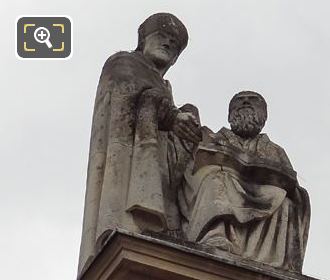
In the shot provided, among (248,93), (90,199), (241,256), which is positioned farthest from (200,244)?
(248,93)

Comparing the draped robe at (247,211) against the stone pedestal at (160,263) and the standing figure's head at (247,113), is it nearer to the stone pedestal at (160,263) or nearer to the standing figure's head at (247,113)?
the standing figure's head at (247,113)

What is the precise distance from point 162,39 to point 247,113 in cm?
128

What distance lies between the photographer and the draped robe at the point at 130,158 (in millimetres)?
15906

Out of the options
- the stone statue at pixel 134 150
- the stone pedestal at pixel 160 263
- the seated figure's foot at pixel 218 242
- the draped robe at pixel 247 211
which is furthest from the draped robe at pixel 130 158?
the stone pedestal at pixel 160 263

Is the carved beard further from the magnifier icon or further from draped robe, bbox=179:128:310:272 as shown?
the magnifier icon

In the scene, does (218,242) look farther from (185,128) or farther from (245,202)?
(185,128)

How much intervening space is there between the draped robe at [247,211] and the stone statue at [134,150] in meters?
0.26

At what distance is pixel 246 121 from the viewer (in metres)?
17.3

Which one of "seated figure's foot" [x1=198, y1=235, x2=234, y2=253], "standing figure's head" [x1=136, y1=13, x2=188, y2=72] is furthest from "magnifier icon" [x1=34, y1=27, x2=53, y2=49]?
"seated figure's foot" [x1=198, y1=235, x2=234, y2=253]

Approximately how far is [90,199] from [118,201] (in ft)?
1.55

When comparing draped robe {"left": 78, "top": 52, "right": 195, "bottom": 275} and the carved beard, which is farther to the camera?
the carved beard

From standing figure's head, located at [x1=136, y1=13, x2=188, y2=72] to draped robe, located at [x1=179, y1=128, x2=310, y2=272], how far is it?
1264 millimetres

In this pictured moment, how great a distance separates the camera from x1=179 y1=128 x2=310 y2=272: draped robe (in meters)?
15.9

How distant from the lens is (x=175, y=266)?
14703mm
